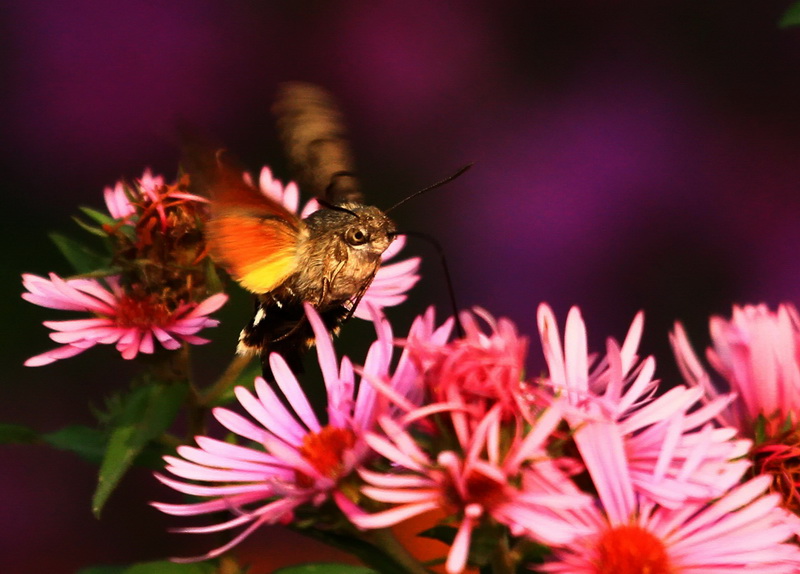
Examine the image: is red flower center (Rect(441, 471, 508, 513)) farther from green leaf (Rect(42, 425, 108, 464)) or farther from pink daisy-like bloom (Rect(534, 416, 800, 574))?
green leaf (Rect(42, 425, 108, 464))

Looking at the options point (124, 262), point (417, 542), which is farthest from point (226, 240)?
point (417, 542)

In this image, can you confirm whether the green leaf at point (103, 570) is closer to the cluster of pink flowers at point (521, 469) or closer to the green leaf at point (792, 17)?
the cluster of pink flowers at point (521, 469)

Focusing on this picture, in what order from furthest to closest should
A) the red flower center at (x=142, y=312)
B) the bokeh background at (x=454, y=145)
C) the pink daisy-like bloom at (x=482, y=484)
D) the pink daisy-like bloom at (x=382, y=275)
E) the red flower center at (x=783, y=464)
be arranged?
the bokeh background at (x=454, y=145), the pink daisy-like bloom at (x=382, y=275), the red flower center at (x=142, y=312), the red flower center at (x=783, y=464), the pink daisy-like bloom at (x=482, y=484)

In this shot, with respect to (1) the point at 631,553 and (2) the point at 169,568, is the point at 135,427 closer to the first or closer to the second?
(2) the point at 169,568

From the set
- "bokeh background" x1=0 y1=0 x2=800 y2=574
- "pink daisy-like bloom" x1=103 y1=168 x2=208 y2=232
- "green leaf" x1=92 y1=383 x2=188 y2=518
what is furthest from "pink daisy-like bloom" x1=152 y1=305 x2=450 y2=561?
"bokeh background" x1=0 y1=0 x2=800 y2=574

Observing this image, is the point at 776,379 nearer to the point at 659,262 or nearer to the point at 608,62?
the point at 659,262

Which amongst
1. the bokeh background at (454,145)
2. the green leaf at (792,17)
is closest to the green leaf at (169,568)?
the green leaf at (792,17)
